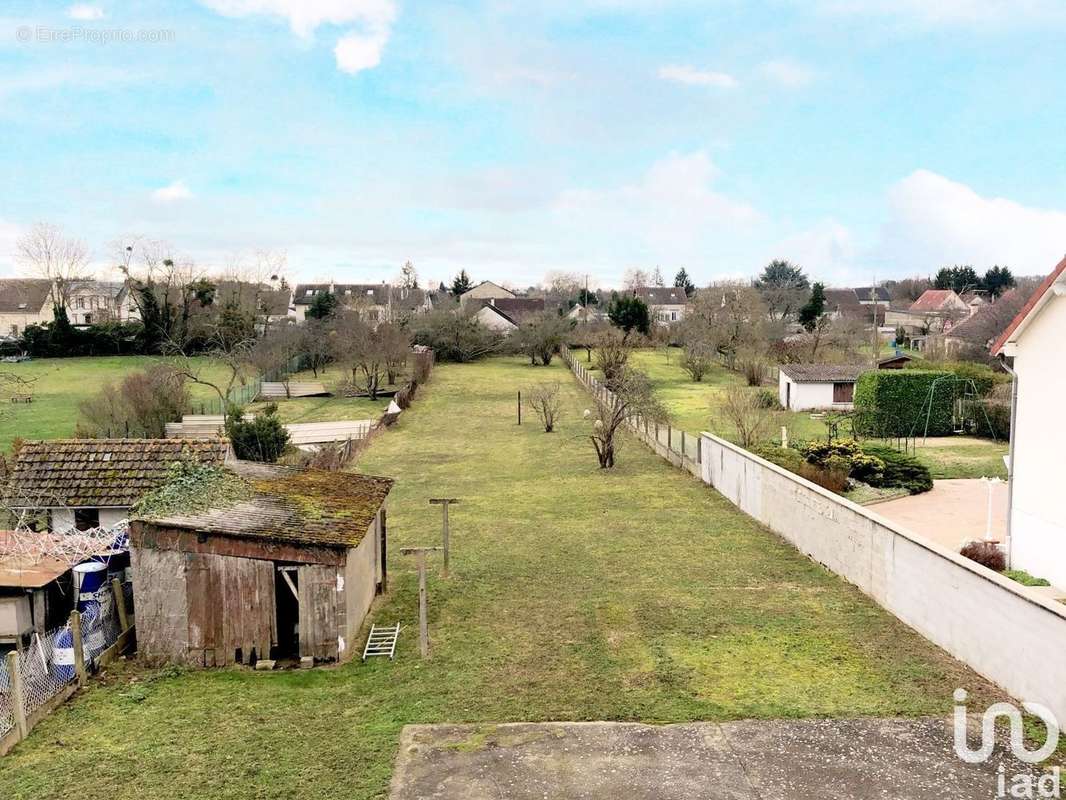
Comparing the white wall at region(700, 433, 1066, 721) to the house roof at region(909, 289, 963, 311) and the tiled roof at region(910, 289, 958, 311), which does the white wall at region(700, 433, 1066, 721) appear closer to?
the house roof at region(909, 289, 963, 311)

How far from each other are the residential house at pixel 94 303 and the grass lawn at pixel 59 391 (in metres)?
19.3

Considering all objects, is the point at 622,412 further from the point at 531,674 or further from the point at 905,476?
the point at 531,674

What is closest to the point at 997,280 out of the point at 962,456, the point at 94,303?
the point at 962,456

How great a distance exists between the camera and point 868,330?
7306cm

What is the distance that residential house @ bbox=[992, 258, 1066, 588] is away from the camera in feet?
39.6

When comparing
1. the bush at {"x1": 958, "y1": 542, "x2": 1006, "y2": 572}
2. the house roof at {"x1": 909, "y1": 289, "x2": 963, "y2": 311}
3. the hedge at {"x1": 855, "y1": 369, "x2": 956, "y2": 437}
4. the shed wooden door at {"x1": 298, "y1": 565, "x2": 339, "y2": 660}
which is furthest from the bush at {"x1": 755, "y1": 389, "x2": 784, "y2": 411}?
the house roof at {"x1": 909, "y1": 289, "x2": 963, "y2": 311}

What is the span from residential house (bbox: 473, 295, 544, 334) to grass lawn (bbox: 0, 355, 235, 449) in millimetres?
22532

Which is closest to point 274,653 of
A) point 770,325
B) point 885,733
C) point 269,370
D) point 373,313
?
point 885,733

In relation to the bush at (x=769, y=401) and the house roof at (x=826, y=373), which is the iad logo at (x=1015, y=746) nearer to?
the bush at (x=769, y=401)

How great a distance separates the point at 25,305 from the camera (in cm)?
7806

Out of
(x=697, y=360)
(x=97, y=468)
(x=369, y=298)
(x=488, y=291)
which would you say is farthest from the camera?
(x=488, y=291)

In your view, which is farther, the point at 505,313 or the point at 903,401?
the point at 505,313

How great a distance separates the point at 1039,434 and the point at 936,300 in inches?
3201

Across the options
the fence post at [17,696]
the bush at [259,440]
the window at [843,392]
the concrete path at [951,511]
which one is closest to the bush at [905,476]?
the concrete path at [951,511]
